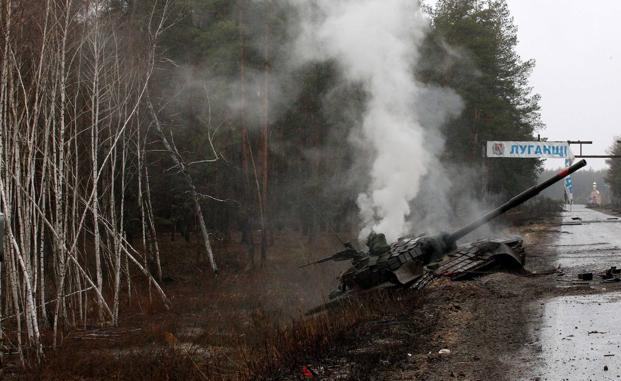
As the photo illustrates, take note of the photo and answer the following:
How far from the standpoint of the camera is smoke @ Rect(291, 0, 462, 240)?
1820 cm

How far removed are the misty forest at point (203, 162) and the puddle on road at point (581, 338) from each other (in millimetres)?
3015

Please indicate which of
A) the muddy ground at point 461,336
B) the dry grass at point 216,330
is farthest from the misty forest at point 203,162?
the muddy ground at point 461,336

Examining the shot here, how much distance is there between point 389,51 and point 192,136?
7.82 metres

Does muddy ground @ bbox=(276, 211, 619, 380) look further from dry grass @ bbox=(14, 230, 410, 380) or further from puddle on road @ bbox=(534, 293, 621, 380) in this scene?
dry grass @ bbox=(14, 230, 410, 380)

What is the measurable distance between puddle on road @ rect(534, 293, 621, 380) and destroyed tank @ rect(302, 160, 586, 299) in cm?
251

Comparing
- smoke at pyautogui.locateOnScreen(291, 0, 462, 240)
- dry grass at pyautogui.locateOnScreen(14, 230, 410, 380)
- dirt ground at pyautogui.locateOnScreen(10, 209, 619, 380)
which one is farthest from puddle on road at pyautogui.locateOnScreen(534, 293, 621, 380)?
smoke at pyautogui.locateOnScreen(291, 0, 462, 240)

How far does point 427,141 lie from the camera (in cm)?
2750

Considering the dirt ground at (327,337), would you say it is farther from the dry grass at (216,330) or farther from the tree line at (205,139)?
the tree line at (205,139)

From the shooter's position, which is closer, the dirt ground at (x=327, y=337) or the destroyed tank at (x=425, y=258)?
the dirt ground at (x=327, y=337)

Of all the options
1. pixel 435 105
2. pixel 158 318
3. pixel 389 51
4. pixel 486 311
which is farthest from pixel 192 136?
pixel 486 311

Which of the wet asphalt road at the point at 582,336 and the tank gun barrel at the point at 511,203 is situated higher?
the tank gun barrel at the point at 511,203

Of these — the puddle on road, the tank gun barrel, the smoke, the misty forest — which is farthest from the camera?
the smoke

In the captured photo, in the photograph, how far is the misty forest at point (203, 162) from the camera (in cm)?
1209

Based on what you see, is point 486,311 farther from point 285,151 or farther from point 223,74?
point 285,151
